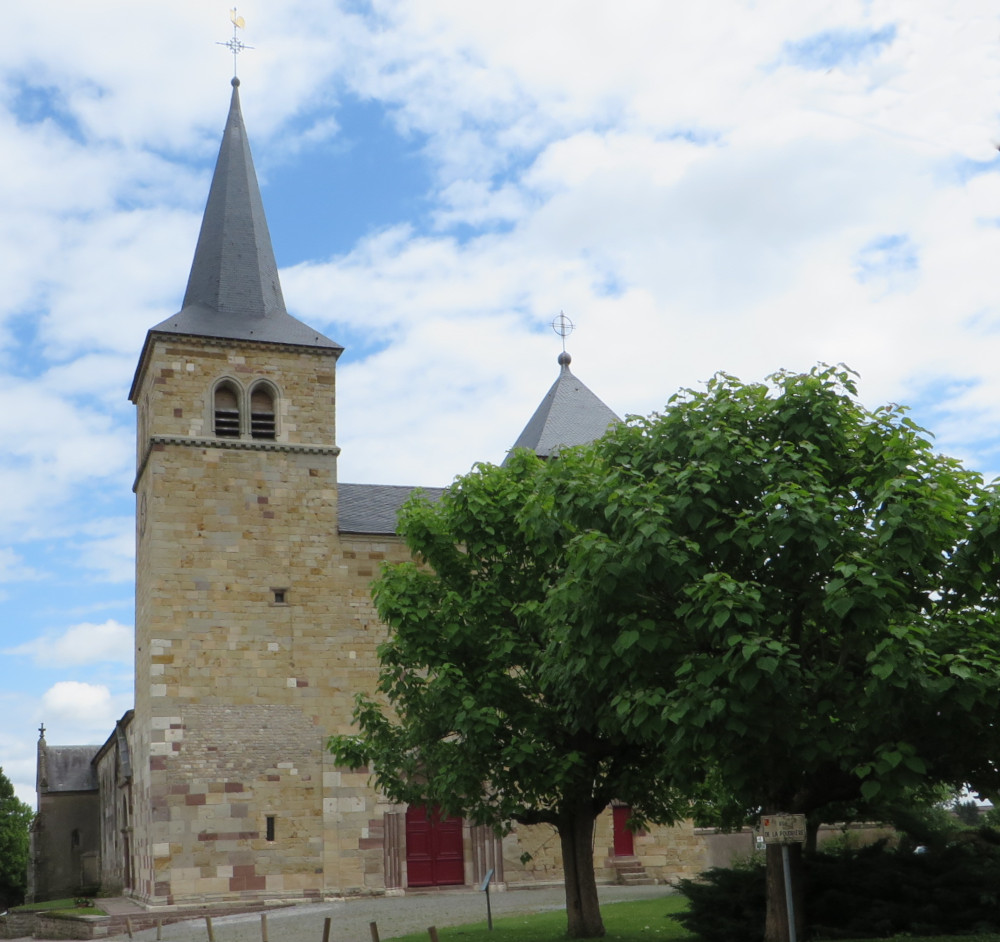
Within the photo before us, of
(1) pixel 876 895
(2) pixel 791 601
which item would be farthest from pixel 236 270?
(1) pixel 876 895

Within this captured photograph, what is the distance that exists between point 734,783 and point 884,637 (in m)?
2.28

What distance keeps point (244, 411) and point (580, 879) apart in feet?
51.2

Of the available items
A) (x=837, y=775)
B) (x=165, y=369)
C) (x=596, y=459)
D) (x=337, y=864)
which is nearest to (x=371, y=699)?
(x=337, y=864)

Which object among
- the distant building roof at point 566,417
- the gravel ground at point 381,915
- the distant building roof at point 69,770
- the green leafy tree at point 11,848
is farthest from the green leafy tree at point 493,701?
the green leafy tree at point 11,848

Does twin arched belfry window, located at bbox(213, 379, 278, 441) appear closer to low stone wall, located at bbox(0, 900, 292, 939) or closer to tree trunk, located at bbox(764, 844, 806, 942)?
low stone wall, located at bbox(0, 900, 292, 939)

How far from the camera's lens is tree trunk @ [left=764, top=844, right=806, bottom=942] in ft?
45.5

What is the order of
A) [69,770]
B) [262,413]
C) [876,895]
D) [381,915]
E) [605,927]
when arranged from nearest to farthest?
[876,895]
[605,927]
[381,915]
[262,413]
[69,770]

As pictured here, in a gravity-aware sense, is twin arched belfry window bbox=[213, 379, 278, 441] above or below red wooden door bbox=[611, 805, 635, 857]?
above

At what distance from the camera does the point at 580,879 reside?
1781cm

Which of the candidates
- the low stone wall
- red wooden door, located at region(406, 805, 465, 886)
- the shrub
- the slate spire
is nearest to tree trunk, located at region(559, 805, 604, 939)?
the shrub

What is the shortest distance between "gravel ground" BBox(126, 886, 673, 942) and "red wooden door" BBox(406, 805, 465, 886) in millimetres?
499

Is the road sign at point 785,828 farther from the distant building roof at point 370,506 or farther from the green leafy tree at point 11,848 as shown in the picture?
the green leafy tree at point 11,848

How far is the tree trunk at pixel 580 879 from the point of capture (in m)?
17.4

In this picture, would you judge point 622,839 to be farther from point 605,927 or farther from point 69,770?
point 69,770
